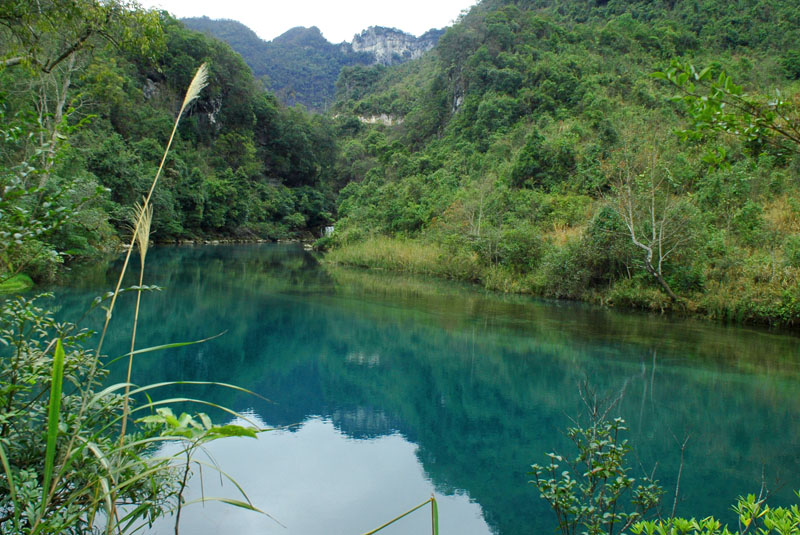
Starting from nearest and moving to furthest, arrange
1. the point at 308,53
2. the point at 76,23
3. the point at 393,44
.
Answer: the point at 76,23
the point at 308,53
the point at 393,44

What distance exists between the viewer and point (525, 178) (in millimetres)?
21438

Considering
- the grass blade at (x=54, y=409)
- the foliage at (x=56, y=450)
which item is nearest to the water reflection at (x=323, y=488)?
the foliage at (x=56, y=450)

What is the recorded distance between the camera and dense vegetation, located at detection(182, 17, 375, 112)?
99562 mm

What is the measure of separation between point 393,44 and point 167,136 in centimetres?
8915

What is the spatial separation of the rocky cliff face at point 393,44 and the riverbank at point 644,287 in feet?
354

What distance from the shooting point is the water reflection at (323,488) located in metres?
3.86

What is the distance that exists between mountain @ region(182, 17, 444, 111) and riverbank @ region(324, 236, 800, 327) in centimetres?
8024

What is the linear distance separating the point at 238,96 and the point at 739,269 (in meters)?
49.8

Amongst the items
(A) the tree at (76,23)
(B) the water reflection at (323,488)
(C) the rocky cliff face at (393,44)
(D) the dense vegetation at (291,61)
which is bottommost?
(B) the water reflection at (323,488)

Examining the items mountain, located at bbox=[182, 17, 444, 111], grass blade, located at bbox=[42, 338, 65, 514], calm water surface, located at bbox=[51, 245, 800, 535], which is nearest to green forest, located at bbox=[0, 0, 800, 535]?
grass blade, located at bbox=[42, 338, 65, 514]

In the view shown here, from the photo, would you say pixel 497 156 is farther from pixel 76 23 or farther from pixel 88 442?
pixel 88 442

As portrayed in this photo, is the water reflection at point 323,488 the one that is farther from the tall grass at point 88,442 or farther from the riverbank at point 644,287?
the riverbank at point 644,287

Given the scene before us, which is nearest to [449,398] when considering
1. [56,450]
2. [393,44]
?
[56,450]

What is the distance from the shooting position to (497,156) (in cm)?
2608
